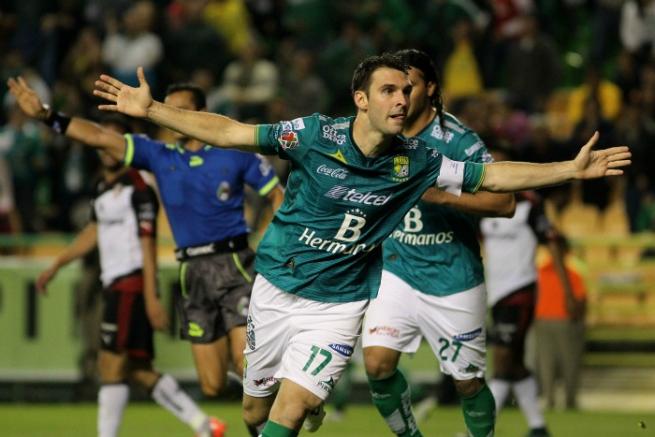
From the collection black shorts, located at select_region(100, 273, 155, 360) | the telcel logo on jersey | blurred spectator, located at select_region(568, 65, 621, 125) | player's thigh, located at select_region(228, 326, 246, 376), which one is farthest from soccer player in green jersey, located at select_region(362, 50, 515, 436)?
blurred spectator, located at select_region(568, 65, 621, 125)

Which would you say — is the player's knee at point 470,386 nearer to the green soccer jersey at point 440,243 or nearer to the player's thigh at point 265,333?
the green soccer jersey at point 440,243

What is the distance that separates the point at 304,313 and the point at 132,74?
501 inches

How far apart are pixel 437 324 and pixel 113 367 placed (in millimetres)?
3100

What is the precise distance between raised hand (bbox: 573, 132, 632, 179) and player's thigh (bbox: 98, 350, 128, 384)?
5010 mm

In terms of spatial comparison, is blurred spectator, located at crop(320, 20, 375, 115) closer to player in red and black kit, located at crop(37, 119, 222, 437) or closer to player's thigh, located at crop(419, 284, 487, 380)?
player in red and black kit, located at crop(37, 119, 222, 437)

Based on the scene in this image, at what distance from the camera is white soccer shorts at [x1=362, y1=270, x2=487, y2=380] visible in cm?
990

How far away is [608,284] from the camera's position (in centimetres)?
1777

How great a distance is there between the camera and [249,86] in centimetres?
2106

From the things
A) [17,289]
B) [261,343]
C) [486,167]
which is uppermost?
[486,167]

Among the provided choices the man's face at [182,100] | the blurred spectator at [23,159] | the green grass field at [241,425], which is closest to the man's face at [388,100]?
the man's face at [182,100]

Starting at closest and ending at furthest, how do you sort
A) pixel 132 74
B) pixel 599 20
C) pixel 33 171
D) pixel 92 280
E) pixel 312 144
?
pixel 312 144, pixel 92 280, pixel 33 171, pixel 132 74, pixel 599 20

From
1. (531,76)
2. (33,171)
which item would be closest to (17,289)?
(33,171)

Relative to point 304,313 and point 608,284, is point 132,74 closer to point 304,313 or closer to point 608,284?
point 608,284

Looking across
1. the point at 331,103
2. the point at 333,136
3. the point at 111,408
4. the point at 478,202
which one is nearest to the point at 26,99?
the point at 333,136
